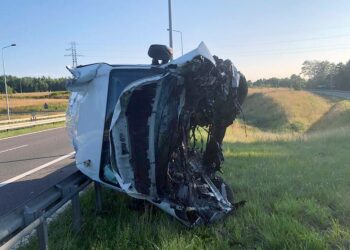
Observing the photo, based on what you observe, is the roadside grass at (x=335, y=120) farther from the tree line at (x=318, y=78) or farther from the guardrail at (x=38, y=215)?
the guardrail at (x=38, y=215)

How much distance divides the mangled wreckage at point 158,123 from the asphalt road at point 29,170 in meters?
2.64

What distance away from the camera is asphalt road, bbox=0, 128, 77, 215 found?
754cm

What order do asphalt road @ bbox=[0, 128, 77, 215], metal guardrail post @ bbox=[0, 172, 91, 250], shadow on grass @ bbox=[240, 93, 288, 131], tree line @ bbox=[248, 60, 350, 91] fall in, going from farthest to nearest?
tree line @ bbox=[248, 60, 350, 91]
shadow on grass @ bbox=[240, 93, 288, 131]
asphalt road @ bbox=[0, 128, 77, 215]
metal guardrail post @ bbox=[0, 172, 91, 250]

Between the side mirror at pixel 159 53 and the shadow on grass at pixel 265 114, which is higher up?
the side mirror at pixel 159 53

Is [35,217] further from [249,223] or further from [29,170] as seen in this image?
[29,170]

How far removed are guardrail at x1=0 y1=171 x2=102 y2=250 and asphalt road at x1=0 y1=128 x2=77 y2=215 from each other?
7.35ft

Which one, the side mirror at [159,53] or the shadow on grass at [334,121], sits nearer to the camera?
the side mirror at [159,53]

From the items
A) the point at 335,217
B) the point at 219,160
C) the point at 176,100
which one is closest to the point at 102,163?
the point at 176,100

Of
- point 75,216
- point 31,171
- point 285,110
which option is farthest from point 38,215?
point 285,110

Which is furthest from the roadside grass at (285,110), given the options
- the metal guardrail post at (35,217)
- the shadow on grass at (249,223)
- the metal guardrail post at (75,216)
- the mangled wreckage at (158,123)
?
the metal guardrail post at (35,217)

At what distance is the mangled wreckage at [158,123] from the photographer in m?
4.50

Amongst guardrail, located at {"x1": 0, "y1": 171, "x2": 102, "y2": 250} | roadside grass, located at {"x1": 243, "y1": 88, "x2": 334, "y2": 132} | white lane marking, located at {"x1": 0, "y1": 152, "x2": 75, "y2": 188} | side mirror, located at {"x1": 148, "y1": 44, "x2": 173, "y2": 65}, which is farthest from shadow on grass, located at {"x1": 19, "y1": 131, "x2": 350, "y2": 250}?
roadside grass, located at {"x1": 243, "y1": 88, "x2": 334, "y2": 132}

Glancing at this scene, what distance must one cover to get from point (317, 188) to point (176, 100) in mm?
3169

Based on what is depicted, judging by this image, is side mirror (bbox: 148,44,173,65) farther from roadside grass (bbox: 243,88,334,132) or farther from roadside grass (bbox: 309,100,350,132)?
roadside grass (bbox: 243,88,334,132)
